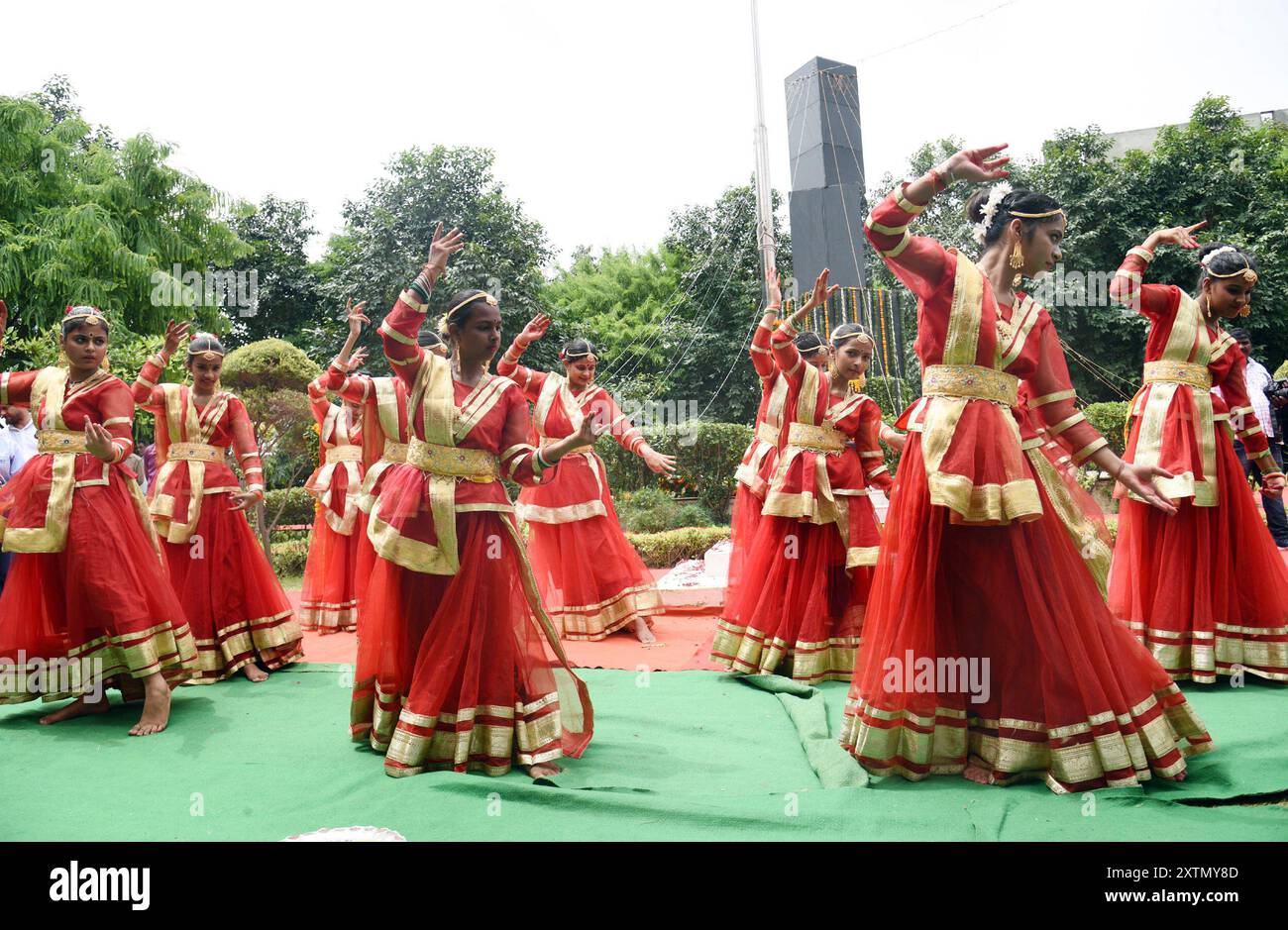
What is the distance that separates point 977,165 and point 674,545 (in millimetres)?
9411

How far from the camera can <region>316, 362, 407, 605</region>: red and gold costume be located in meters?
5.23

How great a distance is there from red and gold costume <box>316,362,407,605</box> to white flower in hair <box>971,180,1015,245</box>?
122 inches

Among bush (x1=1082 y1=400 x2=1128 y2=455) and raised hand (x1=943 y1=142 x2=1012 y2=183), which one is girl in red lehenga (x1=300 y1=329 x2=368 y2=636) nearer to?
raised hand (x1=943 y1=142 x2=1012 y2=183)

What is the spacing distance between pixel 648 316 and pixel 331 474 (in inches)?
967

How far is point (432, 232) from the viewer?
24.9 metres

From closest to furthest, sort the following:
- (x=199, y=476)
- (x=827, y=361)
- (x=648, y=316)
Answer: (x=199, y=476) → (x=827, y=361) → (x=648, y=316)

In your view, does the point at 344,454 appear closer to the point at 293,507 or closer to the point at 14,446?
the point at 14,446

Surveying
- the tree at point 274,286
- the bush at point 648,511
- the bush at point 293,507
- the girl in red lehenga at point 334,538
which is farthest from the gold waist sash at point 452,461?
the tree at point 274,286

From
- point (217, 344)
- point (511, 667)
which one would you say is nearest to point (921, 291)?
point (511, 667)

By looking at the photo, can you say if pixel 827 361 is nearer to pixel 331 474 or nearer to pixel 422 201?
pixel 331 474

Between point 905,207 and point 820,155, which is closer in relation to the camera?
point 905,207

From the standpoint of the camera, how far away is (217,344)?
232 inches

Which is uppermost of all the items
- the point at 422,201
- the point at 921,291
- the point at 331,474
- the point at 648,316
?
the point at 422,201

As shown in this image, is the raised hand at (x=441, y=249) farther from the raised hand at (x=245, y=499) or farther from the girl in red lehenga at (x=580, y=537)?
the girl in red lehenga at (x=580, y=537)
